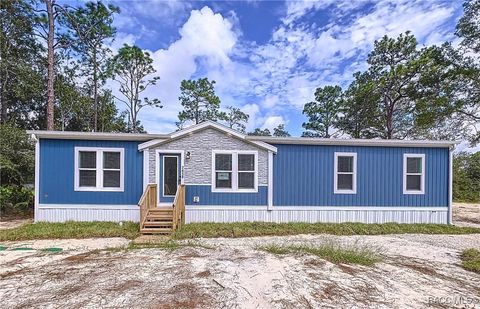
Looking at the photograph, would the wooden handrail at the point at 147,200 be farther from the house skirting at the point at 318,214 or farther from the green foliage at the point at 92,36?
the green foliage at the point at 92,36

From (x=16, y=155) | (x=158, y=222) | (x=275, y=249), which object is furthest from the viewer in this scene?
(x=16, y=155)

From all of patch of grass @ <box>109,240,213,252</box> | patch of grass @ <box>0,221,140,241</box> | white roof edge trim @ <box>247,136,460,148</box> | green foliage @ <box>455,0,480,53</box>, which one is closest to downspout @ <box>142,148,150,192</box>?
patch of grass @ <box>0,221,140,241</box>

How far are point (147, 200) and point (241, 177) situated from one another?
303 centimetres

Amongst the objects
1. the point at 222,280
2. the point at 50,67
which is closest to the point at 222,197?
the point at 222,280

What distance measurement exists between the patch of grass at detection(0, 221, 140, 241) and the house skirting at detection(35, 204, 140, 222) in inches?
10.6

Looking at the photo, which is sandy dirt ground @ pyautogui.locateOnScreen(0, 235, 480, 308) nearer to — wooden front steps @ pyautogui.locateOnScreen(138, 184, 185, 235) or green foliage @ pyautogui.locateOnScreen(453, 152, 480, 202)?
wooden front steps @ pyautogui.locateOnScreen(138, 184, 185, 235)

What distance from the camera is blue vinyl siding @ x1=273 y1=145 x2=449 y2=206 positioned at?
8117 millimetres

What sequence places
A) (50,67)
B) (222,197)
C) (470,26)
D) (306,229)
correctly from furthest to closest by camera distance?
(50,67), (470,26), (222,197), (306,229)

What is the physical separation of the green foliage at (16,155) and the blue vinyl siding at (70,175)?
238cm

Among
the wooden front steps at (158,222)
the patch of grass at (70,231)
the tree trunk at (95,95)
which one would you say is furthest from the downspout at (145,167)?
the tree trunk at (95,95)

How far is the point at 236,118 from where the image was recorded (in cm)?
3556

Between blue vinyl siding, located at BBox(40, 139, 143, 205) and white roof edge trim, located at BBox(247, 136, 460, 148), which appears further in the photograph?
white roof edge trim, located at BBox(247, 136, 460, 148)

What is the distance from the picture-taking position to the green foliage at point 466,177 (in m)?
16.2

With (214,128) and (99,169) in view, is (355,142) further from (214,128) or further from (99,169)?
(99,169)
